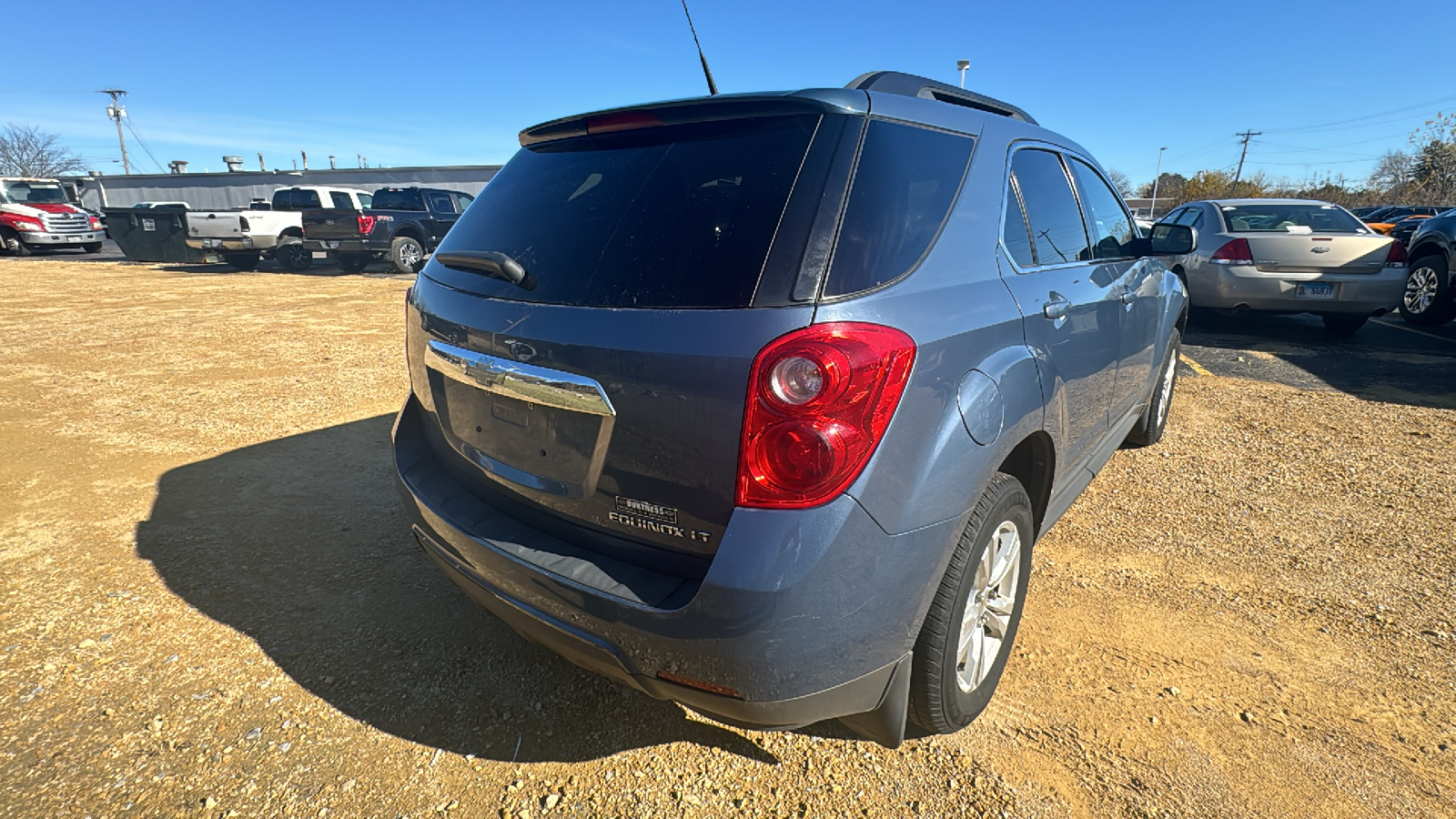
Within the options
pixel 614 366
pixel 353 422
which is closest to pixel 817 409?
pixel 614 366

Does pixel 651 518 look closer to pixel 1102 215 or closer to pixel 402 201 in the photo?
pixel 1102 215

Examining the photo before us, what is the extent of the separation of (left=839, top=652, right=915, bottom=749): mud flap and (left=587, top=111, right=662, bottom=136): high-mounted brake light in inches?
60.6

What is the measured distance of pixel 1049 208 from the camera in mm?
2613

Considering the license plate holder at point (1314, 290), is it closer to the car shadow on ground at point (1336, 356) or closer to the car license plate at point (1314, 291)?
the car license plate at point (1314, 291)

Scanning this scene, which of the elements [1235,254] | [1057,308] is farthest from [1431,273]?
[1057,308]

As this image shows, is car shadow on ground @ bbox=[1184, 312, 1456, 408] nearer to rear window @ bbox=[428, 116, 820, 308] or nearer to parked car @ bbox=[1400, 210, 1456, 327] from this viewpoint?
parked car @ bbox=[1400, 210, 1456, 327]

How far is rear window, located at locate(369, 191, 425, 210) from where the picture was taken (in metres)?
16.6

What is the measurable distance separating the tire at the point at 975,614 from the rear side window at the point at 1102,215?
1.42 meters

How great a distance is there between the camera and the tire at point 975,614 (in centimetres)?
183

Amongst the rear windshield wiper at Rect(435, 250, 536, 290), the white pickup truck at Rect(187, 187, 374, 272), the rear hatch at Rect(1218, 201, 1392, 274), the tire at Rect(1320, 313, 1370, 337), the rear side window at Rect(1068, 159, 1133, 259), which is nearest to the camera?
the rear windshield wiper at Rect(435, 250, 536, 290)

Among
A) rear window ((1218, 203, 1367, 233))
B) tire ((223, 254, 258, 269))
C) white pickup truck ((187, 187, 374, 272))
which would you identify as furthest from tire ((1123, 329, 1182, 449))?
tire ((223, 254, 258, 269))

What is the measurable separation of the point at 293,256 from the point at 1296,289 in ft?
59.9

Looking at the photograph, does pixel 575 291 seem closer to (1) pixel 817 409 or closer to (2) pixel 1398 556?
(1) pixel 817 409

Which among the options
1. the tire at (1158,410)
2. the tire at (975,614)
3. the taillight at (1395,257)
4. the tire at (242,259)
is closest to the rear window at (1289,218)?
the taillight at (1395,257)
